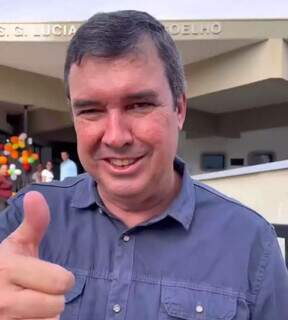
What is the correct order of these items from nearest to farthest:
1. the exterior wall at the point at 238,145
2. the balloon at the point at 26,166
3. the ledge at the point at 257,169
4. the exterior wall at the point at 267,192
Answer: the exterior wall at the point at 267,192
the ledge at the point at 257,169
the balloon at the point at 26,166
the exterior wall at the point at 238,145

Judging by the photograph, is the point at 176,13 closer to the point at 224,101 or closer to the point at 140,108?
the point at 224,101

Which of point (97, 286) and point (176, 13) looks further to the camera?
point (176, 13)

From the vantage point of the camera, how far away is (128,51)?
156cm

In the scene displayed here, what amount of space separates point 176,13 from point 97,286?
12.0 metres

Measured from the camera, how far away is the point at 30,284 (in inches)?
42.9

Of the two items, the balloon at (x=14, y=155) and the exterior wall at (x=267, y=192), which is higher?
the balloon at (x=14, y=155)

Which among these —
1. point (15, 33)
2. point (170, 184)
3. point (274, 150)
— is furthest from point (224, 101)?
point (170, 184)

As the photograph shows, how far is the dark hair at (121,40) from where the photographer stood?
1.56 m

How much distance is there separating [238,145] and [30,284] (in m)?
16.3

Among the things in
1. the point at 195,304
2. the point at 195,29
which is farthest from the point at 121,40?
the point at 195,29

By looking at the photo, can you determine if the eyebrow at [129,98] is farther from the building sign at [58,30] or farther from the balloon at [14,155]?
the balloon at [14,155]

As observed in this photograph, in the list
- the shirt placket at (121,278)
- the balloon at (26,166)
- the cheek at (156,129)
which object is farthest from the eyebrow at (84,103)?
the balloon at (26,166)

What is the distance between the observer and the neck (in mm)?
1686

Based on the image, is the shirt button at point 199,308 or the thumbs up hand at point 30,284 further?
the shirt button at point 199,308
